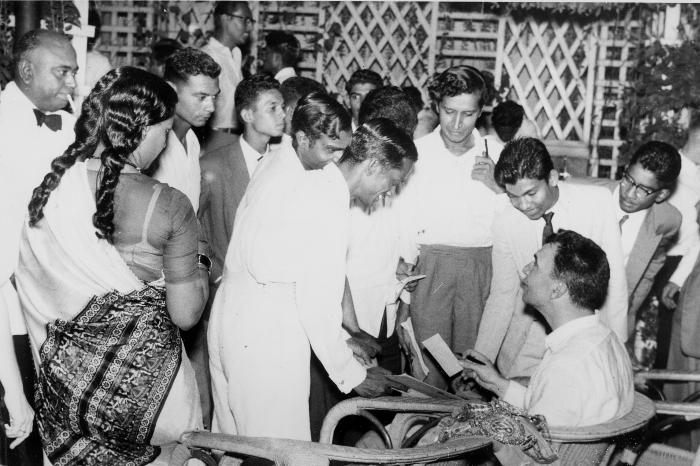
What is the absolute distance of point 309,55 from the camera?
8.37m

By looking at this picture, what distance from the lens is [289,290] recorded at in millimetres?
2568

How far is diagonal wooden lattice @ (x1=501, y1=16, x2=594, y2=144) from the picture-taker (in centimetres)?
763

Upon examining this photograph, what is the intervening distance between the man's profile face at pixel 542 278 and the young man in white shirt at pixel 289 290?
22.4 inches

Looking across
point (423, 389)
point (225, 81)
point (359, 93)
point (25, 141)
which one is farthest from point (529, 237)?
point (225, 81)

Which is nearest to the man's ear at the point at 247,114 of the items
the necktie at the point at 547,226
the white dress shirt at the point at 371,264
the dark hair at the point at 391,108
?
the dark hair at the point at 391,108

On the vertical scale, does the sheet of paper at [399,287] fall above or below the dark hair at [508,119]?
below

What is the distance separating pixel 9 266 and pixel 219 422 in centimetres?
94

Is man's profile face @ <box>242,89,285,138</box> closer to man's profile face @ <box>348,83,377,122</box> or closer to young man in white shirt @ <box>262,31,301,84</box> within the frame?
man's profile face @ <box>348,83,377,122</box>

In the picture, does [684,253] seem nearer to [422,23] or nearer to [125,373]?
[125,373]

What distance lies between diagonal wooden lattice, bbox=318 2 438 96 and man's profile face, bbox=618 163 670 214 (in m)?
4.43

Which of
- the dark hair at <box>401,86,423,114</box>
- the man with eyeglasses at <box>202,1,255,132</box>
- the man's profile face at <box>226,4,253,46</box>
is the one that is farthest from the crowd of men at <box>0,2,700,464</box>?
the man's profile face at <box>226,4,253,46</box>

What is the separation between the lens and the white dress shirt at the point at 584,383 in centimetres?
221

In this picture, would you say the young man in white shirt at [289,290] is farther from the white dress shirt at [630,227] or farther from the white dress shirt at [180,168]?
the white dress shirt at [630,227]

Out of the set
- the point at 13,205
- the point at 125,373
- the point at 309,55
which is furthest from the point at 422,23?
the point at 125,373
